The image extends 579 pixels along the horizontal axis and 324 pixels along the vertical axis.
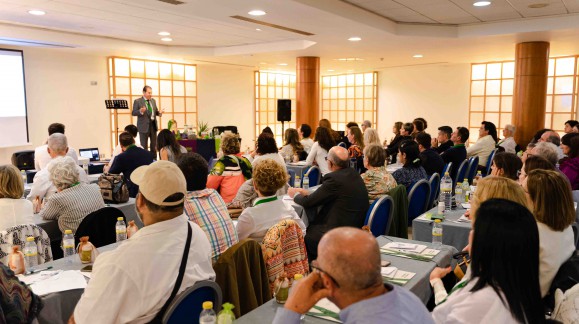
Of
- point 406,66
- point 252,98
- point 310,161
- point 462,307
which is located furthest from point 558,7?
point 252,98

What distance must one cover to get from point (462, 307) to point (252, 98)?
15.4 meters

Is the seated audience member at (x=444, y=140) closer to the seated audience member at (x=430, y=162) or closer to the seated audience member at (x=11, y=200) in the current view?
the seated audience member at (x=430, y=162)

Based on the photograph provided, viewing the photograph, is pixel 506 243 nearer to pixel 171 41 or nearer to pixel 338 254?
pixel 338 254

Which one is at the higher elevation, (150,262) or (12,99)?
(12,99)

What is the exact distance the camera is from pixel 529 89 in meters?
9.48

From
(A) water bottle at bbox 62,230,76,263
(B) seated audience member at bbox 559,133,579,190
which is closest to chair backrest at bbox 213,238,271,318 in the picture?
(A) water bottle at bbox 62,230,76,263

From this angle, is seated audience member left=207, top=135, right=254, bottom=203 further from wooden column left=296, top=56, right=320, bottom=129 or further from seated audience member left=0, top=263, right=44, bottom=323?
wooden column left=296, top=56, right=320, bottom=129

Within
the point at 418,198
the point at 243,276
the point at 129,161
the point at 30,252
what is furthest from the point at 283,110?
the point at 243,276

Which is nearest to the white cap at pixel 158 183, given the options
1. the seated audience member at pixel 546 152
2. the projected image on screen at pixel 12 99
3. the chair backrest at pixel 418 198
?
the chair backrest at pixel 418 198

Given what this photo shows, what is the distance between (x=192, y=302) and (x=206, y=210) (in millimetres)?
977

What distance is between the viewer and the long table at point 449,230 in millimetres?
3870

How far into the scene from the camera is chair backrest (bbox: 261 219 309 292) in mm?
2818

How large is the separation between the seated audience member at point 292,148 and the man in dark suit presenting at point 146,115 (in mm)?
3553

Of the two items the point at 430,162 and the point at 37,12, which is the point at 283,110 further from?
the point at 430,162
